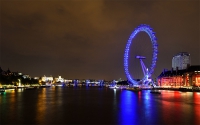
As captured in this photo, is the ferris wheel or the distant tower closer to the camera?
the ferris wheel

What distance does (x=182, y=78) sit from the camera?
3932 inches

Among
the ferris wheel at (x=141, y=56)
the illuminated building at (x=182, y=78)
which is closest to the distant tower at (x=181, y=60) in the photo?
the illuminated building at (x=182, y=78)

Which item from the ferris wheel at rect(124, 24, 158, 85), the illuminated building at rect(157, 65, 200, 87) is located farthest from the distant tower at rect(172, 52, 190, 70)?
the ferris wheel at rect(124, 24, 158, 85)

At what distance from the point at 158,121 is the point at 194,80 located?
236ft

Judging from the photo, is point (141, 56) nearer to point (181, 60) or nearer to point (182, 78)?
point (182, 78)

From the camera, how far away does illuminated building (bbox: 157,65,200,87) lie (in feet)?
291

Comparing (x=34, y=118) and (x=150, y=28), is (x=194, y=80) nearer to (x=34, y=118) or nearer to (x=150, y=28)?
(x=150, y=28)

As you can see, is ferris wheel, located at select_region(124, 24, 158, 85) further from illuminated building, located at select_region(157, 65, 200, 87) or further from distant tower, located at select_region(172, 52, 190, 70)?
distant tower, located at select_region(172, 52, 190, 70)

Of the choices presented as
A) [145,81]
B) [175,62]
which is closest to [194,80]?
[145,81]

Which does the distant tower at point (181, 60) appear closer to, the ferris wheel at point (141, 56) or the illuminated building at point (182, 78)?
the illuminated building at point (182, 78)

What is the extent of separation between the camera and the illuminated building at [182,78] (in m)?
88.8

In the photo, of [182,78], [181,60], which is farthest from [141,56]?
[181,60]

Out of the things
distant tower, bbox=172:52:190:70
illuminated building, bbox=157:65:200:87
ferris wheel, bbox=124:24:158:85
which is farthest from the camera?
distant tower, bbox=172:52:190:70

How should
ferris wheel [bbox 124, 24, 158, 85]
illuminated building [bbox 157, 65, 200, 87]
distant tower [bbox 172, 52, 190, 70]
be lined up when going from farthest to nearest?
distant tower [bbox 172, 52, 190, 70], illuminated building [bbox 157, 65, 200, 87], ferris wheel [bbox 124, 24, 158, 85]
